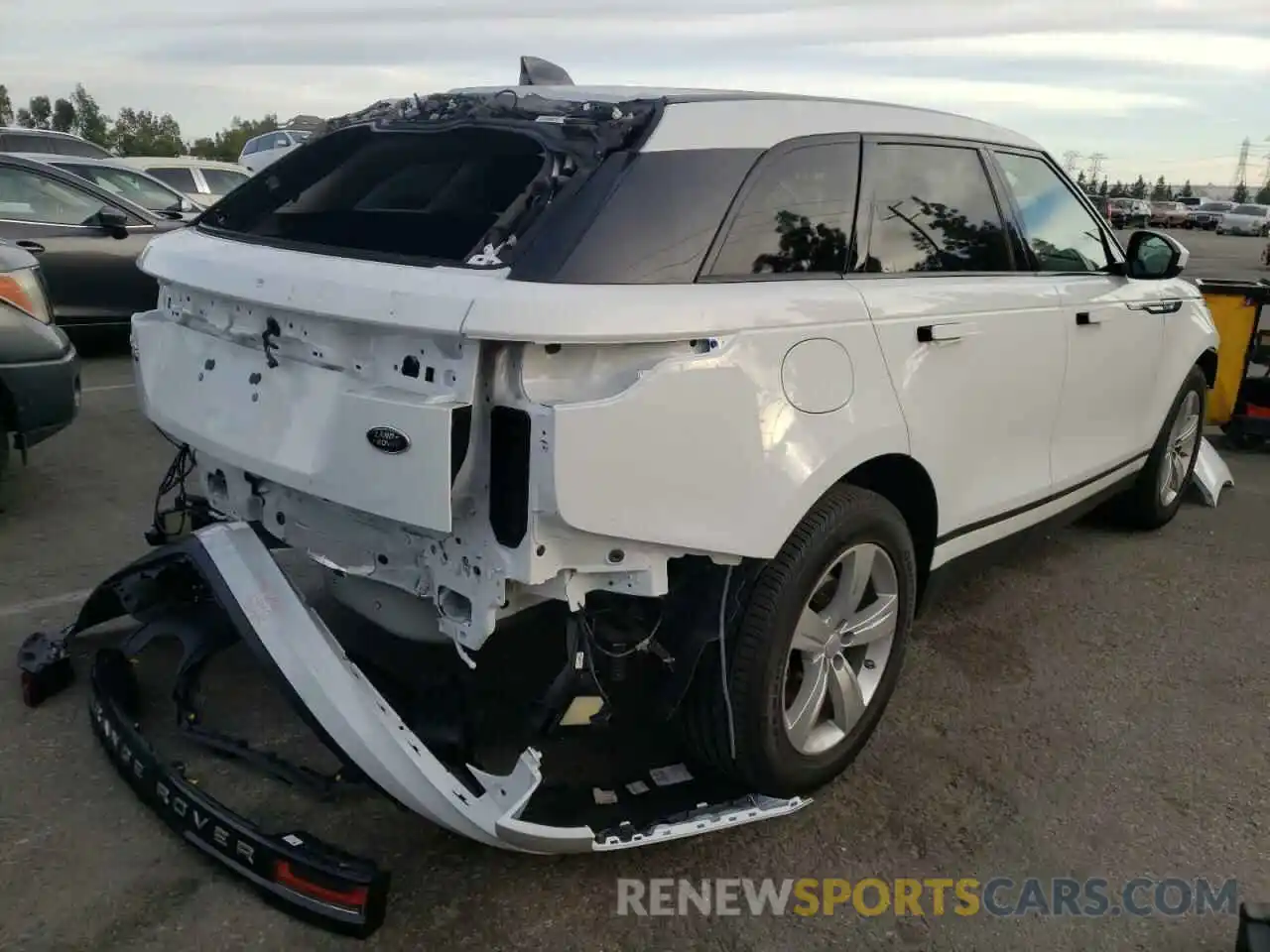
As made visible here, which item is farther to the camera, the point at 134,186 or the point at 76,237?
the point at 134,186

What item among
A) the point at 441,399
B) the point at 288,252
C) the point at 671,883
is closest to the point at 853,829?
the point at 671,883

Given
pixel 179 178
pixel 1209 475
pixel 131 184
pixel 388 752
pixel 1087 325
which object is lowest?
pixel 1209 475

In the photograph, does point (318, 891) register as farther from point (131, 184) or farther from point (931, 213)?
point (131, 184)

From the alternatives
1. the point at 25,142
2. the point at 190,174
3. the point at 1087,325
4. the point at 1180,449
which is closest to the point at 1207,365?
the point at 1180,449

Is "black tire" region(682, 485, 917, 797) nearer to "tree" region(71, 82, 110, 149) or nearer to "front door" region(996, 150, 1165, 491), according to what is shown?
"front door" region(996, 150, 1165, 491)

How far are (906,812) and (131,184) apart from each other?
1015 centimetres

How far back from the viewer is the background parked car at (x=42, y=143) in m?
16.0

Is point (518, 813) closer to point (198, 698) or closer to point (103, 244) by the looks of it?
point (198, 698)

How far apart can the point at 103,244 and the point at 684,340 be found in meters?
7.75

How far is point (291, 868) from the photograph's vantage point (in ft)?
8.07

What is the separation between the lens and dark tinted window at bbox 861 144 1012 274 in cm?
316

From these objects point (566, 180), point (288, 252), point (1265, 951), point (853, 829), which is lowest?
point (853, 829)

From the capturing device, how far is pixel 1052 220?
4.06 m

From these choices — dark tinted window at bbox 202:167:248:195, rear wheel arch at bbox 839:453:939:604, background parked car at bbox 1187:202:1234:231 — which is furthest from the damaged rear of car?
background parked car at bbox 1187:202:1234:231
